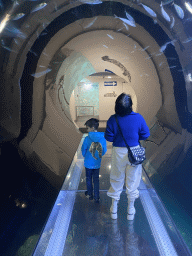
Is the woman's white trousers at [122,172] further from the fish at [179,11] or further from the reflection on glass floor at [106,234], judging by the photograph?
the fish at [179,11]

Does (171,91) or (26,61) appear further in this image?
(171,91)

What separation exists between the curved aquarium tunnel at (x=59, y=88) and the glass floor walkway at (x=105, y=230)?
0.12 metres

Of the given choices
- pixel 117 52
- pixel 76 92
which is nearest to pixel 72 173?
pixel 117 52

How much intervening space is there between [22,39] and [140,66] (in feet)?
8.32

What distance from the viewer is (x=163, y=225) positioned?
2.10 meters

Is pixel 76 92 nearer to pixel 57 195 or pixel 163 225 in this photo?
pixel 57 195

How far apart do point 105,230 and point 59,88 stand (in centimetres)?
294

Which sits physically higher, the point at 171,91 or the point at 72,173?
the point at 171,91

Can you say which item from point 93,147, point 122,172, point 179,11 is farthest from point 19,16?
point 122,172

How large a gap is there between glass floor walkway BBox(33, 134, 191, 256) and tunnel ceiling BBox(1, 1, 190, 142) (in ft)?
4.53

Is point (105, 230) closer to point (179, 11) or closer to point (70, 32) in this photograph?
point (70, 32)

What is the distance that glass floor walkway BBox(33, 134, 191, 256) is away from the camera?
1.79m

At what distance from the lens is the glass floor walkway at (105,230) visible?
1.79 metres

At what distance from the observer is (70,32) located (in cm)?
309
